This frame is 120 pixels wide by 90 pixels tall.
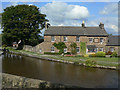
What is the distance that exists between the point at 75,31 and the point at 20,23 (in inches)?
725

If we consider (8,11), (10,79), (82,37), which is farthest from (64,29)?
(10,79)

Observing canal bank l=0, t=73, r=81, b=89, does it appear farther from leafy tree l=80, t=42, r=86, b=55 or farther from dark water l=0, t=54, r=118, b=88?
leafy tree l=80, t=42, r=86, b=55

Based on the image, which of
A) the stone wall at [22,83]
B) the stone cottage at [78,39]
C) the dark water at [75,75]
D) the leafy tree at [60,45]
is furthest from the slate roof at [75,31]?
the stone wall at [22,83]

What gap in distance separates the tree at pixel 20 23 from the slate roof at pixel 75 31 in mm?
7875

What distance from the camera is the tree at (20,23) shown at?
119 feet

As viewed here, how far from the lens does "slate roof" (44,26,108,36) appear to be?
32375 mm

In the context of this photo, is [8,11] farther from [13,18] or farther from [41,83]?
[41,83]

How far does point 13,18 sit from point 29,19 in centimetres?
521

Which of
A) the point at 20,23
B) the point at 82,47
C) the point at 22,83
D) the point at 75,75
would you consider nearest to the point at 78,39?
the point at 82,47

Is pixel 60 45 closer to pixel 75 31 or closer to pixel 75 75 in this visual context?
pixel 75 31

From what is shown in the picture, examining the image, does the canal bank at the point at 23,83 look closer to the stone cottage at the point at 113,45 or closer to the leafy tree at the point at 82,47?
the leafy tree at the point at 82,47

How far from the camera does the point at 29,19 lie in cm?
3809

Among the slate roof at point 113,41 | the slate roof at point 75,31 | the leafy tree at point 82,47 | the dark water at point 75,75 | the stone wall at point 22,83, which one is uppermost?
the slate roof at point 75,31

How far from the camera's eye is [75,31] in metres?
33.5
